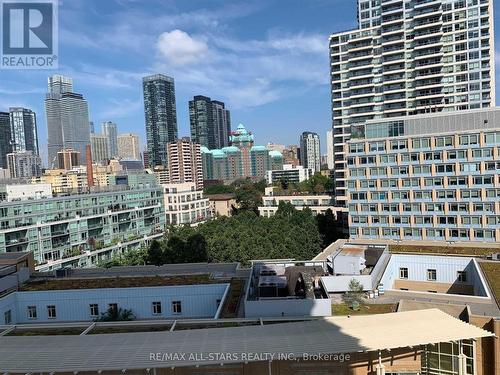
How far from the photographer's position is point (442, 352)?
15.0 meters

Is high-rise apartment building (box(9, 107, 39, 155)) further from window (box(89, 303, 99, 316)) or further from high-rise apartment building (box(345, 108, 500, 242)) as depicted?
window (box(89, 303, 99, 316))

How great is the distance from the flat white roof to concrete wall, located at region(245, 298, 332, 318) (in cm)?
276

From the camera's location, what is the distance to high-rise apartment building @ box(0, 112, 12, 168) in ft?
606

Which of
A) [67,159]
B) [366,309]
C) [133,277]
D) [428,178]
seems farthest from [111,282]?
[67,159]

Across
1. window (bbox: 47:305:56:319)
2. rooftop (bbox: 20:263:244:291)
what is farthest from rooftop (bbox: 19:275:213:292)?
window (bbox: 47:305:56:319)

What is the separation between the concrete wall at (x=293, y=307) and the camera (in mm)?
17453

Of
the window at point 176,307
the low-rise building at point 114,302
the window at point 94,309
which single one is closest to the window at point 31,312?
the low-rise building at point 114,302

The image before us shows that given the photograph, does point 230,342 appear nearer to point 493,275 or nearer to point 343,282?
point 343,282

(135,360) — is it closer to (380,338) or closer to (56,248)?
(380,338)

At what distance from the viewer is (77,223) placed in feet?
196

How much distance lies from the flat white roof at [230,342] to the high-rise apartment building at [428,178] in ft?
117

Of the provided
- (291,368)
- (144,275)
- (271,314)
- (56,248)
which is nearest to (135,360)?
(291,368)

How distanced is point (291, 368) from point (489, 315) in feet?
28.3

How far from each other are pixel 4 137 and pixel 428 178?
19705 centimetres
